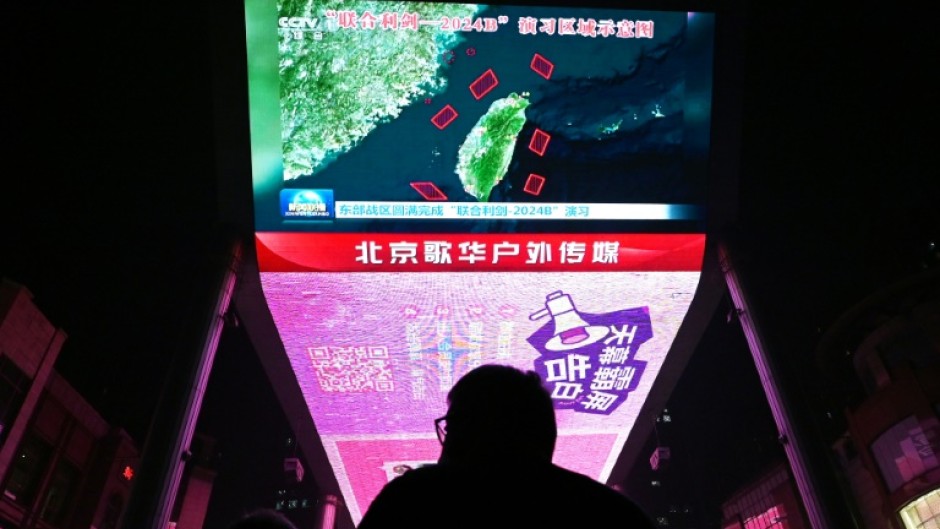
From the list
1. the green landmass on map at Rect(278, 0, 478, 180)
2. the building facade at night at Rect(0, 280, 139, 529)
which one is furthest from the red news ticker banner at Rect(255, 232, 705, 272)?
the building facade at night at Rect(0, 280, 139, 529)

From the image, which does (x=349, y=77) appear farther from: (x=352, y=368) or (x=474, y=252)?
(x=352, y=368)

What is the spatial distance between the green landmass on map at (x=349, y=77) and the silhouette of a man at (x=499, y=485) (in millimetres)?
4915

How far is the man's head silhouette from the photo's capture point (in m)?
1.45

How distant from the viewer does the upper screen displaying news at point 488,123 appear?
19.6 feet

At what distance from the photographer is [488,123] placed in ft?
20.3

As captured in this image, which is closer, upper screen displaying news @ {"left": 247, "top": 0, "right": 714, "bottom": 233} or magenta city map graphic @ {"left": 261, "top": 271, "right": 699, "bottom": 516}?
upper screen displaying news @ {"left": 247, "top": 0, "right": 714, "bottom": 233}

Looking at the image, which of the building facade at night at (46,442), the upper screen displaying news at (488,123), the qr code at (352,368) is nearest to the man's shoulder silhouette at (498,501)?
the upper screen displaying news at (488,123)

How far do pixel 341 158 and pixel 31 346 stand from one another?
1527 centimetres

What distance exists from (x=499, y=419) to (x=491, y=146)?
4.93m

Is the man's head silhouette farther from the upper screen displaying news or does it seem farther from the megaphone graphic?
the megaphone graphic

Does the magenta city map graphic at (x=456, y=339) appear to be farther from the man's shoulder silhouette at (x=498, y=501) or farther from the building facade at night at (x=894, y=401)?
the building facade at night at (x=894, y=401)

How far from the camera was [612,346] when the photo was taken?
7.58 m

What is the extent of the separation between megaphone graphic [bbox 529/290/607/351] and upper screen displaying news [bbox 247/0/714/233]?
43.4 inches

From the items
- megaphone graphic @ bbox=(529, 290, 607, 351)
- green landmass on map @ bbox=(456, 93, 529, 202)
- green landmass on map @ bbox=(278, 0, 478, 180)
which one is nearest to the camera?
green landmass on map @ bbox=(278, 0, 478, 180)
